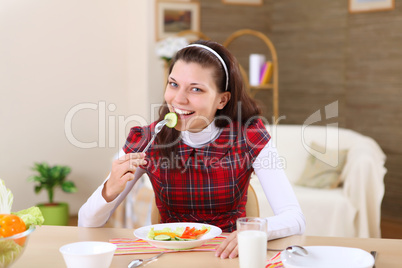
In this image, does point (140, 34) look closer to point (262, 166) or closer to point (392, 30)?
point (392, 30)

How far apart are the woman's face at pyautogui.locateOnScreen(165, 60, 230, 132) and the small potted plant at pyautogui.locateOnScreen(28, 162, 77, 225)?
9.46 feet

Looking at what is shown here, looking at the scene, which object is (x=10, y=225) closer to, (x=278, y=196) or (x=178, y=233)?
(x=178, y=233)

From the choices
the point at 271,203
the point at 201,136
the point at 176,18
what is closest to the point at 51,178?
the point at 176,18

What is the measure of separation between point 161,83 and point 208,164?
3.12 m

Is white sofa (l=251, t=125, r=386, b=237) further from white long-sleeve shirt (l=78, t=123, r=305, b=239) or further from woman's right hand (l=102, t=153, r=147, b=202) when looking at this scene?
woman's right hand (l=102, t=153, r=147, b=202)

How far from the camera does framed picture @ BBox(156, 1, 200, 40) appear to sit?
16.3ft

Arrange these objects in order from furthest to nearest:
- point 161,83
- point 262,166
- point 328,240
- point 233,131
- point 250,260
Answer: point 161,83, point 233,131, point 262,166, point 328,240, point 250,260

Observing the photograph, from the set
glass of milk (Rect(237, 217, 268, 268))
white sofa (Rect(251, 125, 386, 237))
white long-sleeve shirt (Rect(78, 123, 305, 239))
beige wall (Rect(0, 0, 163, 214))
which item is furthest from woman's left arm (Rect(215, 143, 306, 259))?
beige wall (Rect(0, 0, 163, 214))

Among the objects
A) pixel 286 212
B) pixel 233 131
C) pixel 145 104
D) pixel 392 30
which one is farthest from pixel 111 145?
pixel 286 212

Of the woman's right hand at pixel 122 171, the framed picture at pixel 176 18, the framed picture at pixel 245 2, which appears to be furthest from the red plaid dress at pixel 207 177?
the framed picture at pixel 245 2

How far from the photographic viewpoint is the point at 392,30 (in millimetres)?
4648

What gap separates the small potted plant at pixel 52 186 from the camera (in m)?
4.47

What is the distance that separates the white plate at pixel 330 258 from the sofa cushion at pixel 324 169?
2.75 m

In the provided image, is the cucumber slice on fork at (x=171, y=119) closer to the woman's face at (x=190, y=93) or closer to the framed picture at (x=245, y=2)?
the woman's face at (x=190, y=93)
